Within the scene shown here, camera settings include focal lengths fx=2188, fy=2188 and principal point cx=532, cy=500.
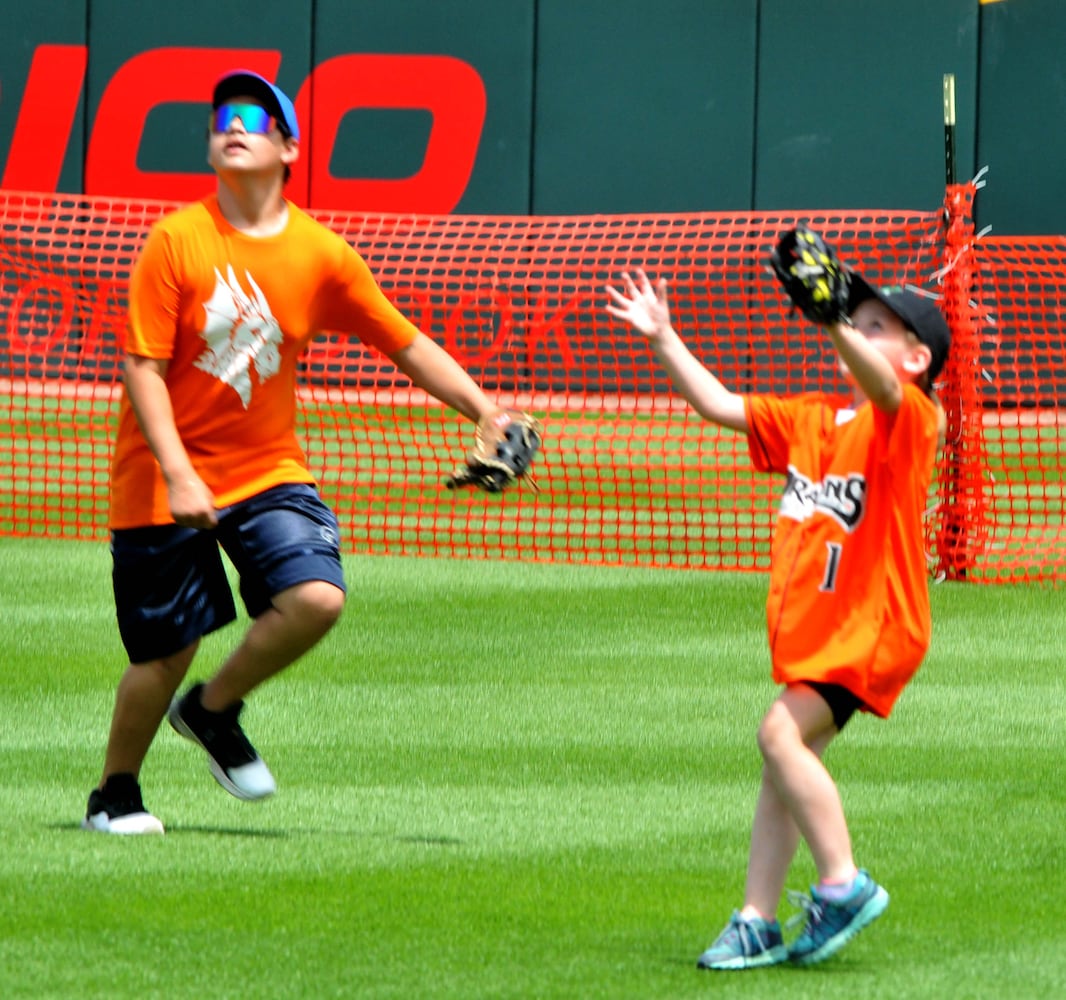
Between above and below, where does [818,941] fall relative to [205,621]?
below

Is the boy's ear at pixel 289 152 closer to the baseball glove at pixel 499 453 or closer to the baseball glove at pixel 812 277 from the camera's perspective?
the baseball glove at pixel 499 453

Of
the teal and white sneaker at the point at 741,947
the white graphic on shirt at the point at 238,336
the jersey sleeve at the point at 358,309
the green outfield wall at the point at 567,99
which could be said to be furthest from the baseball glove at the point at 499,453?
the green outfield wall at the point at 567,99

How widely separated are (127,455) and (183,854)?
1148 millimetres

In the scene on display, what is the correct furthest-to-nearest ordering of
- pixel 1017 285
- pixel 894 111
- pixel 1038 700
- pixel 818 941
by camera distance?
pixel 894 111 < pixel 1017 285 < pixel 1038 700 < pixel 818 941

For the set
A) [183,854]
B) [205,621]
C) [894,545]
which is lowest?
[183,854]

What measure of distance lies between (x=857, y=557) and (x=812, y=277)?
668 millimetres

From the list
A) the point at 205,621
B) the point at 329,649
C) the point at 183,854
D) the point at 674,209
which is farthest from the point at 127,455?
the point at 674,209

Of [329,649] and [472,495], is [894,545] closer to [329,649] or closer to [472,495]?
[329,649]

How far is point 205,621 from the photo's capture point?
6.27m

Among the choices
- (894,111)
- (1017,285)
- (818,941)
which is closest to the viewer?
(818,941)

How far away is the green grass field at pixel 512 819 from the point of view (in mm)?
4883

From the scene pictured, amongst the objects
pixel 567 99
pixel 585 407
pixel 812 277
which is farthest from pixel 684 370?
pixel 567 99

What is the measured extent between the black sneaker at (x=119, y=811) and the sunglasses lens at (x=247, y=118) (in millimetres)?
1873

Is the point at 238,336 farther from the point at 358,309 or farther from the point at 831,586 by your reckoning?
the point at 831,586
